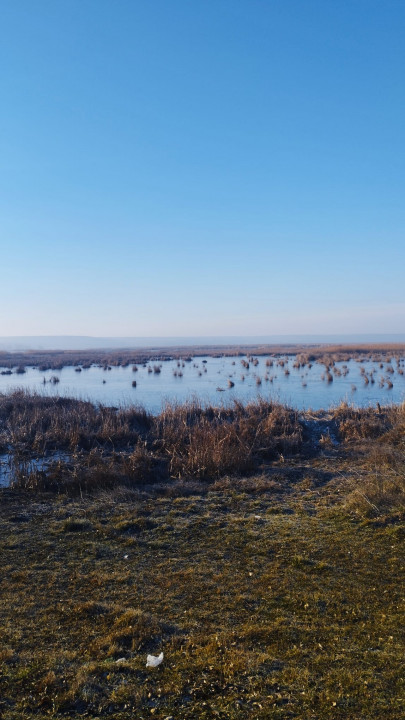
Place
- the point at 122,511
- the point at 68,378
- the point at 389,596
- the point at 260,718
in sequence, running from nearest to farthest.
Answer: the point at 260,718
the point at 389,596
the point at 122,511
the point at 68,378

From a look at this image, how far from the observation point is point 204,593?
17.2ft

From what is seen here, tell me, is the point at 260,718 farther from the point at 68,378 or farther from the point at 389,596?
the point at 68,378

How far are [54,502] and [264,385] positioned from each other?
22436 mm

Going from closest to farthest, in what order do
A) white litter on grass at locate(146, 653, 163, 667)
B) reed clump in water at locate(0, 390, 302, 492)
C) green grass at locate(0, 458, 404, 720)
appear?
green grass at locate(0, 458, 404, 720) → white litter on grass at locate(146, 653, 163, 667) → reed clump in water at locate(0, 390, 302, 492)

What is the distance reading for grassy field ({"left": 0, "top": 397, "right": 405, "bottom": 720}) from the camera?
140 inches

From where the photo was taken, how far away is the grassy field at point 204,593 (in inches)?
140

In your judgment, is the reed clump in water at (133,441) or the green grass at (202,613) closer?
the green grass at (202,613)

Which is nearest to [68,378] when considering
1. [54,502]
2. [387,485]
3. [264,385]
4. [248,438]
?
[264,385]

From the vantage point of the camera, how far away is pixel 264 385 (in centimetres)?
3039

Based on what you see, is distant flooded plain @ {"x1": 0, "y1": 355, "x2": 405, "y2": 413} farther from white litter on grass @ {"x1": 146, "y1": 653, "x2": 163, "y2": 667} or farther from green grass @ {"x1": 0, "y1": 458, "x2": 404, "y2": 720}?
white litter on grass @ {"x1": 146, "y1": 653, "x2": 163, "y2": 667}

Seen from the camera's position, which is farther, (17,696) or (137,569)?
(137,569)

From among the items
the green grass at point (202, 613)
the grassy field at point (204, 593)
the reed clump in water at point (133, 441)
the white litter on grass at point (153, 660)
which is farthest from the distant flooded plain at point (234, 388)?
the white litter on grass at point (153, 660)

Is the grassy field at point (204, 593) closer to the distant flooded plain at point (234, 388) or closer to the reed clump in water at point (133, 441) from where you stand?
the reed clump in water at point (133, 441)

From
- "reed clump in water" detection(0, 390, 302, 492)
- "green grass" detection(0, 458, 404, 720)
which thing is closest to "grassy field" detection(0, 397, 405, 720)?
"green grass" detection(0, 458, 404, 720)
